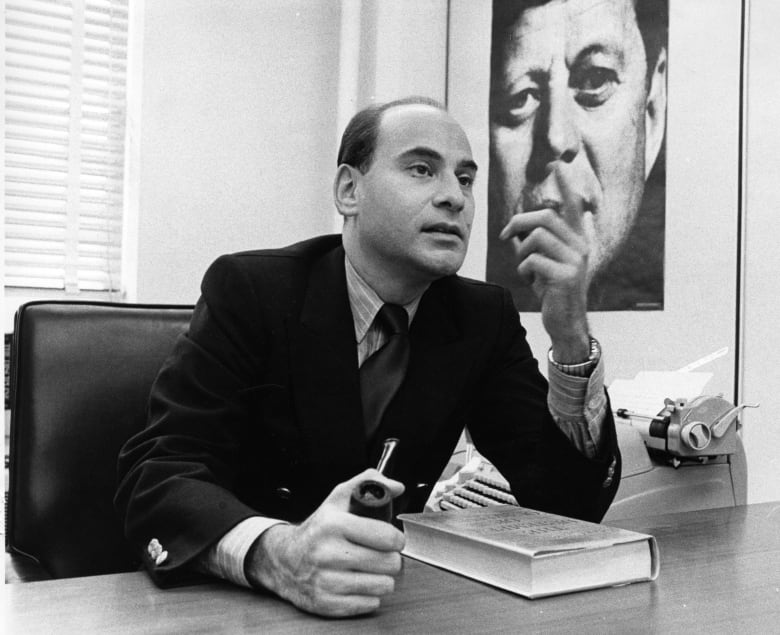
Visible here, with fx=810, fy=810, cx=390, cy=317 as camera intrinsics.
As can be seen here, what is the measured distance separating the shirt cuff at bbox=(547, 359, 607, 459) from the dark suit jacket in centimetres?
2

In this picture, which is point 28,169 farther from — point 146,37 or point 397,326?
point 397,326

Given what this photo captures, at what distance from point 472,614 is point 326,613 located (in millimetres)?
115

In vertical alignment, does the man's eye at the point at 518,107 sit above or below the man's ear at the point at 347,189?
above

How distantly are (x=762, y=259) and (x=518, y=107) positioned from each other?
0.74m

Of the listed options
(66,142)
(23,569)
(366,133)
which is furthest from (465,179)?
(66,142)

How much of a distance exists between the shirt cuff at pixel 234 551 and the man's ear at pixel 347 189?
609 mm

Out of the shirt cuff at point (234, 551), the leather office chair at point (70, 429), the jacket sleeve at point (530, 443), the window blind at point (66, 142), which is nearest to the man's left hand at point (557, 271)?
the jacket sleeve at point (530, 443)

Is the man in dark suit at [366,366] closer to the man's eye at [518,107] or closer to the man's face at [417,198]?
the man's face at [417,198]

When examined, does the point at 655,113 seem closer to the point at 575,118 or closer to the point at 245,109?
the point at 575,118

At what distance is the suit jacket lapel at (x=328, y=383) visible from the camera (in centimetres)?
104

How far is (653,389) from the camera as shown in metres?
1.42

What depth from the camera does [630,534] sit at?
759mm

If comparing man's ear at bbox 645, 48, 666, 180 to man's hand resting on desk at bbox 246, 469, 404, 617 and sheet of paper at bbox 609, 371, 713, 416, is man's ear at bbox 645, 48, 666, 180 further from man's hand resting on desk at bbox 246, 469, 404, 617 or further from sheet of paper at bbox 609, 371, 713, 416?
man's hand resting on desk at bbox 246, 469, 404, 617

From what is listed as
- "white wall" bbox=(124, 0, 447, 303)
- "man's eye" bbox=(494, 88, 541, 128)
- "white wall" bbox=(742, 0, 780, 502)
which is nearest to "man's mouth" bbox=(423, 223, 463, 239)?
"white wall" bbox=(742, 0, 780, 502)
